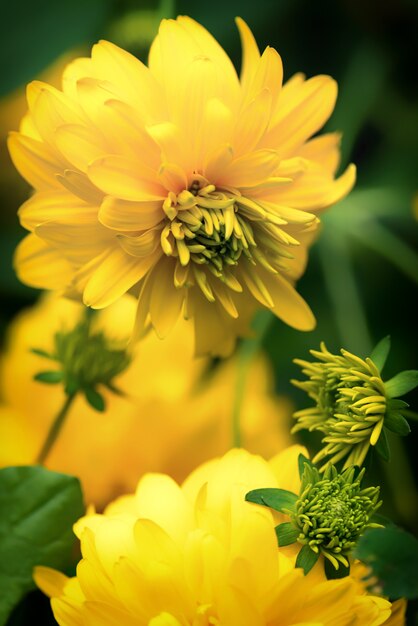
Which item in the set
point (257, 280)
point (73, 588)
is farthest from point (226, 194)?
point (73, 588)

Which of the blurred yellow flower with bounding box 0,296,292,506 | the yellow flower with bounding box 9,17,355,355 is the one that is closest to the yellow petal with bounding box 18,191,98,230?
the yellow flower with bounding box 9,17,355,355

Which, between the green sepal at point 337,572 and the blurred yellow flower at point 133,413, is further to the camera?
the blurred yellow flower at point 133,413

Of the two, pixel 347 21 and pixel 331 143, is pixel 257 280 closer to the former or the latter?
pixel 331 143

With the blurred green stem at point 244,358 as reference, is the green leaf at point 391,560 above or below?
above

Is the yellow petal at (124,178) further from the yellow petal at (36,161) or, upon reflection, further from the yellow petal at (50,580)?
the yellow petal at (50,580)

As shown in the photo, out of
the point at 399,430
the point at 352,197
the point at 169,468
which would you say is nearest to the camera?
the point at 399,430

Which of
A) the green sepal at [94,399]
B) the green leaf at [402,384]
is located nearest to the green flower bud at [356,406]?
the green leaf at [402,384]

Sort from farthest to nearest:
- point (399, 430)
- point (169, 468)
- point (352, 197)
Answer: point (352, 197)
point (169, 468)
point (399, 430)

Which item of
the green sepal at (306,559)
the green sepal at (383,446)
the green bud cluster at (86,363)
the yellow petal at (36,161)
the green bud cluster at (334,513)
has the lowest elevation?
the green bud cluster at (86,363)
